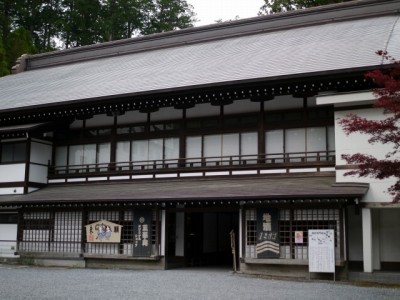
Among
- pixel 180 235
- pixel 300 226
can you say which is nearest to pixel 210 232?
pixel 180 235

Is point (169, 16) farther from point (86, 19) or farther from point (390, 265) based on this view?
point (390, 265)

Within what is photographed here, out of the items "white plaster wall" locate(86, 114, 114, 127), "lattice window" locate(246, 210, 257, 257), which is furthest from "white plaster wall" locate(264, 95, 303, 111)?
"white plaster wall" locate(86, 114, 114, 127)

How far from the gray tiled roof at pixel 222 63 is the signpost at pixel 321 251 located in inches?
189

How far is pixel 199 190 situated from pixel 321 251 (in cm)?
441

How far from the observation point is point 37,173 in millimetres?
21000

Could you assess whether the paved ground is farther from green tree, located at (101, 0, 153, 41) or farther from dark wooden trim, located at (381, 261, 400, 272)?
green tree, located at (101, 0, 153, 41)

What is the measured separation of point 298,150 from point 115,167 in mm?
7155

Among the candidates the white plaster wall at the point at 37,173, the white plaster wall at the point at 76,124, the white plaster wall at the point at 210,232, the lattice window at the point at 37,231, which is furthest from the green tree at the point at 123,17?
the white plaster wall at the point at 210,232

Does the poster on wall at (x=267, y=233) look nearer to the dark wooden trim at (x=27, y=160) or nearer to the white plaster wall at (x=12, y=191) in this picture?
the dark wooden trim at (x=27, y=160)

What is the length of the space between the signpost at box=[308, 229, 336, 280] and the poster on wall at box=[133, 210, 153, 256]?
5.50 metres

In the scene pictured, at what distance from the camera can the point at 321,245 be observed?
46.6 ft

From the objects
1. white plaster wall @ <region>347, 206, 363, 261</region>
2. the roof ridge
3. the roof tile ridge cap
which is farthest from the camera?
the roof tile ridge cap

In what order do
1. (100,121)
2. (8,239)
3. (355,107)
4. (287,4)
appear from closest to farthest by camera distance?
(355,107) < (8,239) < (100,121) < (287,4)

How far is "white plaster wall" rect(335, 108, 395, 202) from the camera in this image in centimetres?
1493
